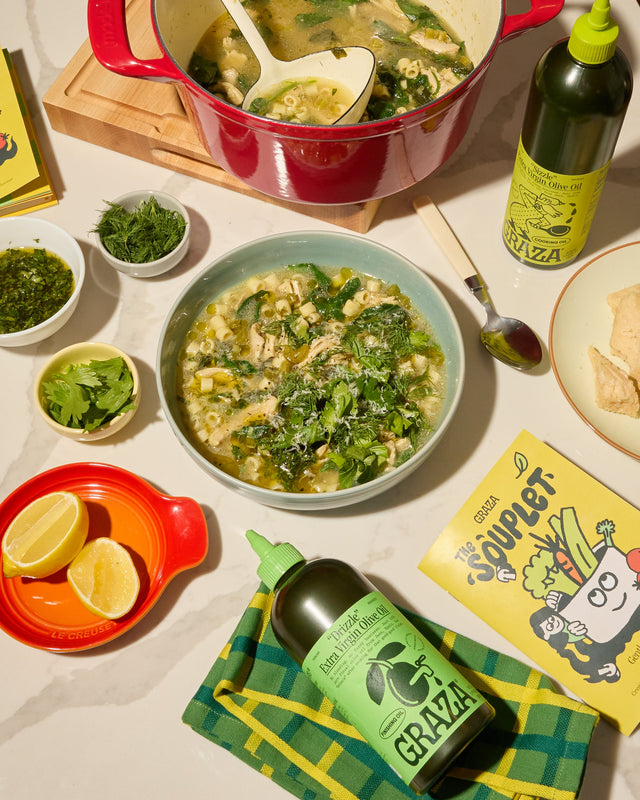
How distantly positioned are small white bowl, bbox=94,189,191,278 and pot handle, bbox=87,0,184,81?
10.3 inches

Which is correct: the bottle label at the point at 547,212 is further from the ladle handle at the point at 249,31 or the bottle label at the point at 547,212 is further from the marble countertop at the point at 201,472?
the ladle handle at the point at 249,31

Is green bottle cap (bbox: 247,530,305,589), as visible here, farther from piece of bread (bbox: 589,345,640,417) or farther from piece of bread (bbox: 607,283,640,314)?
piece of bread (bbox: 607,283,640,314)


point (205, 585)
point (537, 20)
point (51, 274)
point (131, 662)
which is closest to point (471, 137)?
point (537, 20)

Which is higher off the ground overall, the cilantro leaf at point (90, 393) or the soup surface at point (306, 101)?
the soup surface at point (306, 101)

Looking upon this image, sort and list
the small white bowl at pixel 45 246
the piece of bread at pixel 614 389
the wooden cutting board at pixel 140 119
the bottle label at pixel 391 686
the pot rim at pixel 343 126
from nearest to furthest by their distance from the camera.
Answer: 1. the bottle label at pixel 391 686
2. the pot rim at pixel 343 126
3. the piece of bread at pixel 614 389
4. the small white bowl at pixel 45 246
5. the wooden cutting board at pixel 140 119

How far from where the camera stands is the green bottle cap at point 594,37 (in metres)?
0.97

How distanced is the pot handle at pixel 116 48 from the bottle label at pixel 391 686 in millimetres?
866

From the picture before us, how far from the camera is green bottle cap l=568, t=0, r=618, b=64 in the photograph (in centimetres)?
97

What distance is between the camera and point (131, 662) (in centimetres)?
117

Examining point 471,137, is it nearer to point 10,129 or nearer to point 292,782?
point 10,129

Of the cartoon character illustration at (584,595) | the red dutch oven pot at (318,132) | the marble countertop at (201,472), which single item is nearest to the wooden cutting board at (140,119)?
the marble countertop at (201,472)

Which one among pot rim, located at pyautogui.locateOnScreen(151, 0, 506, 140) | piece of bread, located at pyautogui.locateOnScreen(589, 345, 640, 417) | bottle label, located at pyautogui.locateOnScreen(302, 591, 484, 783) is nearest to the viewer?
bottle label, located at pyautogui.locateOnScreen(302, 591, 484, 783)

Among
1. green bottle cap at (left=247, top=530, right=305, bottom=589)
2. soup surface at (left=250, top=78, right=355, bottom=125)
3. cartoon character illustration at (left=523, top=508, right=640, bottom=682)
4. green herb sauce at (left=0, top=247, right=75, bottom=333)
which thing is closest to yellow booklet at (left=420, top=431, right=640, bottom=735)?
cartoon character illustration at (left=523, top=508, right=640, bottom=682)

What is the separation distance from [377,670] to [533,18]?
1.02 meters
